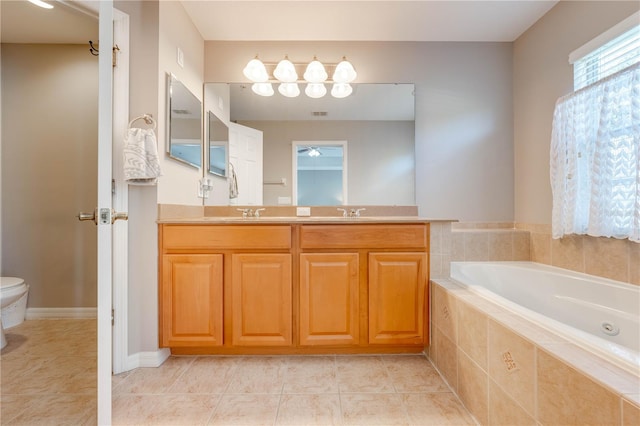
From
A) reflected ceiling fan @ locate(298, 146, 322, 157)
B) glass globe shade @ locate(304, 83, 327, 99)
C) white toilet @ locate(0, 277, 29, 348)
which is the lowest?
white toilet @ locate(0, 277, 29, 348)

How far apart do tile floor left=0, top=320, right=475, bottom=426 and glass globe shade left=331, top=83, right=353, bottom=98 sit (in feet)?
6.54

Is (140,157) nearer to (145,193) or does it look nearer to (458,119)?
(145,193)

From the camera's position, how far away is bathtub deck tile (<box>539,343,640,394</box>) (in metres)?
0.69

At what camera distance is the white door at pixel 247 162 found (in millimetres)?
2408

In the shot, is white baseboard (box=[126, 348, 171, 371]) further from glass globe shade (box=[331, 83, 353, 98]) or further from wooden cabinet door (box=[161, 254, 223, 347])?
glass globe shade (box=[331, 83, 353, 98])

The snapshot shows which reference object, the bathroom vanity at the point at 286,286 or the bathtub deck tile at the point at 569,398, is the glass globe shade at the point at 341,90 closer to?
the bathroom vanity at the point at 286,286

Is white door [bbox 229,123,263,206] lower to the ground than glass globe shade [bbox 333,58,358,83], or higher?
lower

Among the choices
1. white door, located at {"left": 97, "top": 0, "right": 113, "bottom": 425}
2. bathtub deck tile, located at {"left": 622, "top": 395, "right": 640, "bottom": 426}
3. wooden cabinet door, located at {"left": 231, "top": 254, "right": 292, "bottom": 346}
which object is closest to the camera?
bathtub deck tile, located at {"left": 622, "top": 395, "right": 640, "bottom": 426}

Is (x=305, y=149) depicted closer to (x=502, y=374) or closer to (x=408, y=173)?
(x=408, y=173)

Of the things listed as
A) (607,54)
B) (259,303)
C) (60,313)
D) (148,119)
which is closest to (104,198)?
(148,119)

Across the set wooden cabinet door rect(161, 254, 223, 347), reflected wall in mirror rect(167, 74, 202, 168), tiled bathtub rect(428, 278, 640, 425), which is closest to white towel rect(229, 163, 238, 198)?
reflected wall in mirror rect(167, 74, 202, 168)

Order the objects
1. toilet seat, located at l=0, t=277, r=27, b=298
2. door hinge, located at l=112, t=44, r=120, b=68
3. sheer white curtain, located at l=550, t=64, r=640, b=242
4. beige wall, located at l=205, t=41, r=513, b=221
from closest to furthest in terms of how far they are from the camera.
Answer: sheer white curtain, located at l=550, t=64, r=640, b=242 < door hinge, located at l=112, t=44, r=120, b=68 < toilet seat, located at l=0, t=277, r=27, b=298 < beige wall, located at l=205, t=41, r=513, b=221

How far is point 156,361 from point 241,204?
4.02 ft

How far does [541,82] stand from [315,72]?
1745 mm
